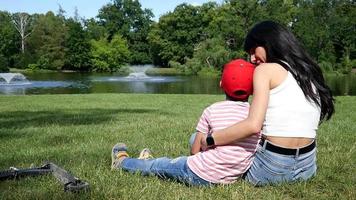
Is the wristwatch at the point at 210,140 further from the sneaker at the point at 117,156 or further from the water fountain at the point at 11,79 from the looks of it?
the water fountain at the point at 11,79

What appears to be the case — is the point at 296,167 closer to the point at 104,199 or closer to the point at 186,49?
the point at 104,199

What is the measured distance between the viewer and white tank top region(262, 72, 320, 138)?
12.6ft

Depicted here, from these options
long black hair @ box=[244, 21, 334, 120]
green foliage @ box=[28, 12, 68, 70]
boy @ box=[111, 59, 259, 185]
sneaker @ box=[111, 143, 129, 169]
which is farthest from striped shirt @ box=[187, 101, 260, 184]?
green foliage @ box=[28, 12, 68, 70]

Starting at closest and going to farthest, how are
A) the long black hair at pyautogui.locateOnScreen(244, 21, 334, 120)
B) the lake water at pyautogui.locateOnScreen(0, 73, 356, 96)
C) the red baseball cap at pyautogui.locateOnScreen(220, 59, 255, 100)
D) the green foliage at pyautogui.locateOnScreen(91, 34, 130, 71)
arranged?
the red baseball cap at pyautogui.locateOnScreen(220, 59, 255, 100)
the long black hair at pyautogui.locateOnScreen(244, 21, 334, 120)
the lake water at pyautogui.locateOnScreen(0, 73, 356, 96)
the green foliage at pyautogui.locateOnScreen(91, 34, 130, 71)

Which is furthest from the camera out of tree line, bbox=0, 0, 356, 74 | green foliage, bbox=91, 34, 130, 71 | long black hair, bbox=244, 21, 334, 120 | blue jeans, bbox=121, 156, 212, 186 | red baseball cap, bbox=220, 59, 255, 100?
green foliage, bbox=91, 34, 130, 71

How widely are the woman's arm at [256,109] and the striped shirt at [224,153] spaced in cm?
14

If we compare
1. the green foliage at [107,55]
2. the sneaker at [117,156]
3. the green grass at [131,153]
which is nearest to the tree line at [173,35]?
the green foliage at [107,55]

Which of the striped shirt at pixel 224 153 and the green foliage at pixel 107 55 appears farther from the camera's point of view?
the green foliage at pixel 107 55

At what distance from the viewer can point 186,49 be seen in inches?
3258

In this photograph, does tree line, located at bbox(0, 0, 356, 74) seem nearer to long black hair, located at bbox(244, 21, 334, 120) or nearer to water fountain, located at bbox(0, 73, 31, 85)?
water fountain, located at bbox(0, 73, 31, 85)

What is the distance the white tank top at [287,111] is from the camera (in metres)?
3.85

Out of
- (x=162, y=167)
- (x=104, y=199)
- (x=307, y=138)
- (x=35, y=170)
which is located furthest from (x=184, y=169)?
(x=35, y=170)

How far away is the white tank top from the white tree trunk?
84587 millimetres

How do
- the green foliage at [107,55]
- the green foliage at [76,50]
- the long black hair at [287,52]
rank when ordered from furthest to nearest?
1. the green foliage at [107,55]
2. the green foliage at [76,50]
3. the long black hair at [287,52]
